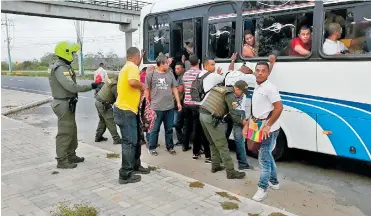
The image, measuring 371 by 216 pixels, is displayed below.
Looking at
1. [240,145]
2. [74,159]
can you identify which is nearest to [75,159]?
[74,159]

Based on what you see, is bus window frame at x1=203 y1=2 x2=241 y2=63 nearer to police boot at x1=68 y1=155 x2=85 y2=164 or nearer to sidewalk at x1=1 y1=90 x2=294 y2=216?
sidewalk at x1=1 y1=90 x2=294 y2=216

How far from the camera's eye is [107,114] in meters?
7.45

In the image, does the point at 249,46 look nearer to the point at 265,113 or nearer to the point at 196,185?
the point at 265,113

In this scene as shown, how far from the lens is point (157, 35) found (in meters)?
8.27

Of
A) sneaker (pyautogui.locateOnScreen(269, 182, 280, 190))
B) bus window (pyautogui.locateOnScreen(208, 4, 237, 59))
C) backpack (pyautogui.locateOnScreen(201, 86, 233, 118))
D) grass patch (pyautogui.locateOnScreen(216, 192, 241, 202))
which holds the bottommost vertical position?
sneaker (pyautogui.locateOnScreen(269, 182, 280, 190))

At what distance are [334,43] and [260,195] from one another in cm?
244

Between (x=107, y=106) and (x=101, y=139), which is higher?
(x=107, y=106)

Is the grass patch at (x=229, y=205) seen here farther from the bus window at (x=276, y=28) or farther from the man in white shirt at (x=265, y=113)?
the bus window at (x=276, y=28)

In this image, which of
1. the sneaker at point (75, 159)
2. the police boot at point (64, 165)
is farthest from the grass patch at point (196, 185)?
the sneaker at point (75, 159)

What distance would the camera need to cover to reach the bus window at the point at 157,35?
26.3ft

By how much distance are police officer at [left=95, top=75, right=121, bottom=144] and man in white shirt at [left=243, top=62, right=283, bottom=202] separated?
3039 mm

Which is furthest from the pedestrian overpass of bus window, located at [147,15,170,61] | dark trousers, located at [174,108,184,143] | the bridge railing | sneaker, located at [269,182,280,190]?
sneaker, located at [269,182,280,190]

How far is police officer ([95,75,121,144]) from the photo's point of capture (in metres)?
6.89

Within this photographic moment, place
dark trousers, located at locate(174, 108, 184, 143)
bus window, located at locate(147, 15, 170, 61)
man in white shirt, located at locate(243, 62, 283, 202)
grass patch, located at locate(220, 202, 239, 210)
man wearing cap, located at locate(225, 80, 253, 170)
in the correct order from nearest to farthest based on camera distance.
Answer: grass patch, located at locate(220, 202, 239, 210)
man in white shirt, located at locate(243, 62, 283, 202)
man wearing cap, located at locate(225, 80, 253, 170)
dark trousers, located at locate(174, 108, 184, 143)
bus window, located at locate(147, 15, 170, 61)
